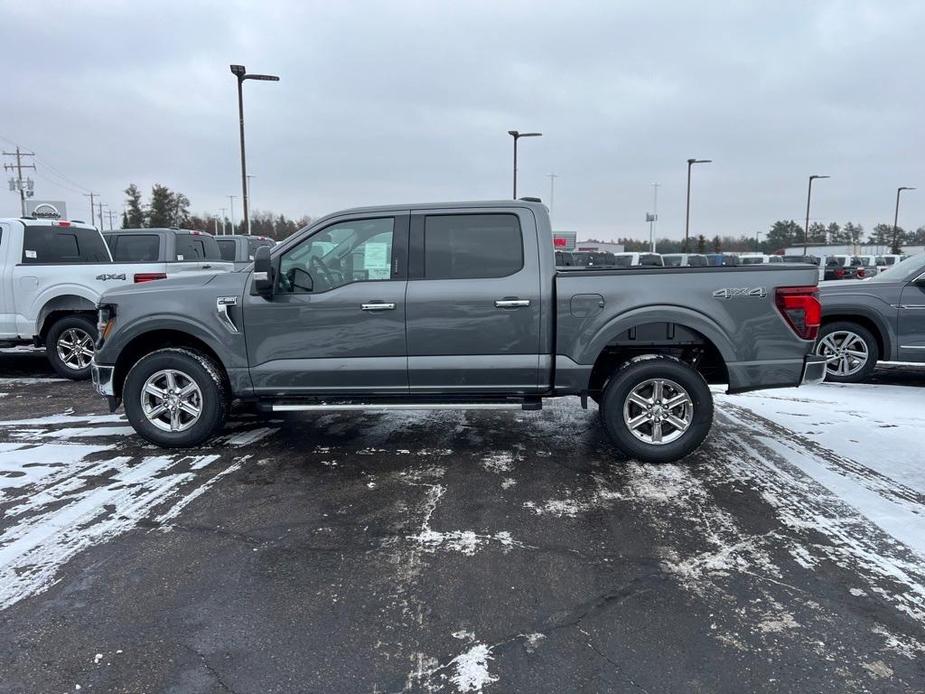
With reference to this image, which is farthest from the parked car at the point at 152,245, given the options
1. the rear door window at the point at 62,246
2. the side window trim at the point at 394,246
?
the side window trim at the point at 394,246

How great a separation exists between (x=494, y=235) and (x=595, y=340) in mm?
1170

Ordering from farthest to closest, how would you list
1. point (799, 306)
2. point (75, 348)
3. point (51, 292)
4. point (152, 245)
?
point (152, 245)
point (75, 348)
point (51, 292)
point (799, 306)

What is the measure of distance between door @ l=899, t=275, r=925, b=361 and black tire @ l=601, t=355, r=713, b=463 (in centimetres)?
465

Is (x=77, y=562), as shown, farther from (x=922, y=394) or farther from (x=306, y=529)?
(x=922, y=394)

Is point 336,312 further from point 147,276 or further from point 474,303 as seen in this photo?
point 147,276

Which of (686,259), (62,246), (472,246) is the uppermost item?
(686,259)

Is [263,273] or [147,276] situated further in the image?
[147,276]

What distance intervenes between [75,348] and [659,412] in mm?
7814

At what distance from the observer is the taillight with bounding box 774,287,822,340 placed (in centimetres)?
491

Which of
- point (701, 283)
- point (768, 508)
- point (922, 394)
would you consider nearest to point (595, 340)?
point (701, 283)

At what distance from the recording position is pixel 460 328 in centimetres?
506

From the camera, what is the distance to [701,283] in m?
4.94

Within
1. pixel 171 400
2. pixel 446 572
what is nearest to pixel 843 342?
pixel 446 572

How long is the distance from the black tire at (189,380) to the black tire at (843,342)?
7193mm
